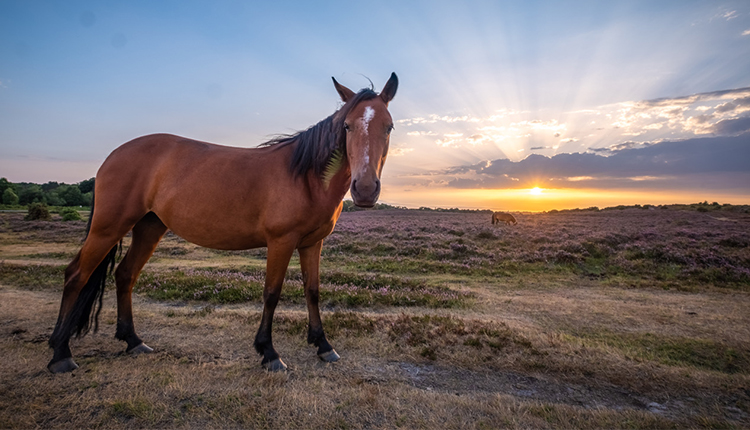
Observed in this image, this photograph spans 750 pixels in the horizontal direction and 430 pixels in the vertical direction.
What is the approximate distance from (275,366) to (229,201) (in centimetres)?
218

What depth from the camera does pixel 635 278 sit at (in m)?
12.0

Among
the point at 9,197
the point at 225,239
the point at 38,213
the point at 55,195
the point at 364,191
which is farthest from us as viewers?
the point at 55,195

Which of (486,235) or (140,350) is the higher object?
(486,235)

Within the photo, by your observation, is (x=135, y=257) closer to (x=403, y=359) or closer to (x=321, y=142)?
(x=321, y=142)

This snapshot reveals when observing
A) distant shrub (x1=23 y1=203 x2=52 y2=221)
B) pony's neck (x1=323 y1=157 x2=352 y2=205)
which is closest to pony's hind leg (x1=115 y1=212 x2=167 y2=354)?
pony's neck (x1=323 y1=157 x2=352 y2=205)

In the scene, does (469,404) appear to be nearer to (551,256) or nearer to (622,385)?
(622,385)

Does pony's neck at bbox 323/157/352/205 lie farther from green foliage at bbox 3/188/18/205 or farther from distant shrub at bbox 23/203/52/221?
green foliage at bbox 3/188/18/205

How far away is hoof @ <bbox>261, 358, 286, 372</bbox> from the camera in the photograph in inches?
171

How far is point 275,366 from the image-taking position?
173 inches

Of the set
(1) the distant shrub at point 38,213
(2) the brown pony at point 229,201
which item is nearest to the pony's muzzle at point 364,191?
(2) the brown pony at point 229,201

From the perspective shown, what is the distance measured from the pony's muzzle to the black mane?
1.06m

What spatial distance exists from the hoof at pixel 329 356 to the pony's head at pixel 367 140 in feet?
8.07

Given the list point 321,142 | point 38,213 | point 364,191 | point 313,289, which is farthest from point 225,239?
point 38,213

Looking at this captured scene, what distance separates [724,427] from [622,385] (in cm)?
98
